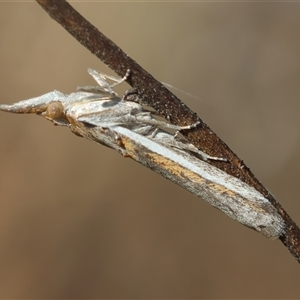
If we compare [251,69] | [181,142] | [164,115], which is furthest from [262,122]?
[164,115]

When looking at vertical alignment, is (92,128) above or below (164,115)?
below

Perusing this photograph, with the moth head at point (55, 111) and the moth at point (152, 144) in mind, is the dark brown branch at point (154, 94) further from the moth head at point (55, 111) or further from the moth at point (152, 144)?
the moth head at point (55, 111)

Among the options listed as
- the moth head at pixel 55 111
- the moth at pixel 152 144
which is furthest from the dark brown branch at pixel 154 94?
the moth head at pixel 55 111


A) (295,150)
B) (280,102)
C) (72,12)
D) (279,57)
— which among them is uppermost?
(279,57)

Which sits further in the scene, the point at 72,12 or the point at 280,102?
the point at 280,102

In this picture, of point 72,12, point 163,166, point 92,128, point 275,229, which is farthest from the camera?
point 92,128

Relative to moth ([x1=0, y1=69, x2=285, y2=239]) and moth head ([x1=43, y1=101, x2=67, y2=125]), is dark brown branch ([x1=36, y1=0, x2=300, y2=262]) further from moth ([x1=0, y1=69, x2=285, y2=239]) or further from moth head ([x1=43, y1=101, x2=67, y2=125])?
moth head ([x1=43, y1=101, x2=67, y2=125])

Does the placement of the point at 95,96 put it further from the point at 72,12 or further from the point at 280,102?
the point at 280,102
